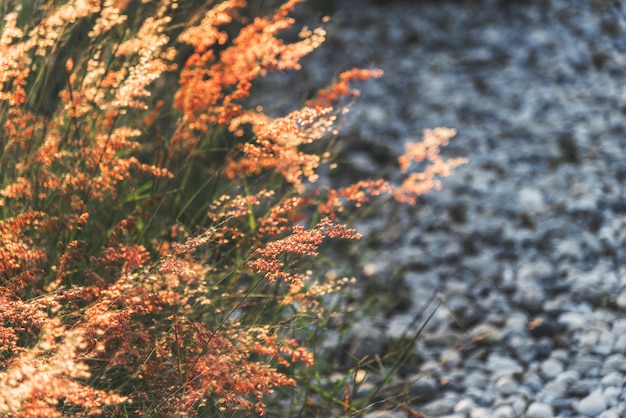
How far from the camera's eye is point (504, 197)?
3.97 meters

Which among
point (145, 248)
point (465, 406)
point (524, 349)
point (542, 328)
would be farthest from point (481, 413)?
point (145, 248)

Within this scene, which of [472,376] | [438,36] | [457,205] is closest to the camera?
[472,376]

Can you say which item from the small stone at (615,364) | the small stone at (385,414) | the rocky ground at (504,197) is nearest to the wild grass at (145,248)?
the small stone at (385,414)

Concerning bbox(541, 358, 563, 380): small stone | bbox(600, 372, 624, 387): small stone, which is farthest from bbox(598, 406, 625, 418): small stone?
bbox(541, 358, 563, 380): small stone

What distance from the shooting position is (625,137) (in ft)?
13.7

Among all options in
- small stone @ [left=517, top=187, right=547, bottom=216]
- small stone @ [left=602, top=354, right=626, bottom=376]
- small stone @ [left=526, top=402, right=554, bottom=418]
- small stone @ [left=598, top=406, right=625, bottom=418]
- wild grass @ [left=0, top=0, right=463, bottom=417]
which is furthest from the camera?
small stone @ [left=517, top=187, right=547, bottom=216]

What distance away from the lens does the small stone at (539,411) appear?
8.41ft

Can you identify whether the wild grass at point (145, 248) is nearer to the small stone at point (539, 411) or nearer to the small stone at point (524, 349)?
the small stone at point (539, 411)

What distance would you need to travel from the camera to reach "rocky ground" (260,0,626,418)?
2.82 metres

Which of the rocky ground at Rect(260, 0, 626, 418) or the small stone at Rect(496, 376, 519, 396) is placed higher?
the small stone at Rect(496, 376, 519, 396)

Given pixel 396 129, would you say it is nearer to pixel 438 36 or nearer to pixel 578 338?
pixel 438 36

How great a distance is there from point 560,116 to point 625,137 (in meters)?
0.42

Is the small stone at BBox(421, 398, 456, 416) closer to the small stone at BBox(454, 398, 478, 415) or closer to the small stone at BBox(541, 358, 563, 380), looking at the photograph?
the small stone at BBox(454, 398, 478, 415)

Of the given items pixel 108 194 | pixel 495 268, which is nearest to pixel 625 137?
pixel 495 268
